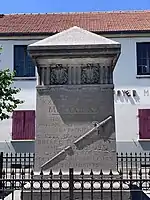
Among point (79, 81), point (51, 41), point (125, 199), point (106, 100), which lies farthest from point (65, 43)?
Answer: point (125, 199)

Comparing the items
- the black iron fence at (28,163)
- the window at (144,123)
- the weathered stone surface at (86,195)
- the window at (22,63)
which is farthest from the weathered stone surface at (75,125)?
the window at (22,63)

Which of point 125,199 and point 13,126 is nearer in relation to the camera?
point 125,199

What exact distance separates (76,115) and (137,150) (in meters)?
12.8

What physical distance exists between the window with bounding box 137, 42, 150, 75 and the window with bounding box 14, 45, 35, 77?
563cm

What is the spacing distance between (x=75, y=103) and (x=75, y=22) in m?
16.5

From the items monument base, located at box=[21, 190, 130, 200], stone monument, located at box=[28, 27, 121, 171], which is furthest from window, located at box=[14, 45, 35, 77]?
monument base, located at box=[21, 190, 130, 200]

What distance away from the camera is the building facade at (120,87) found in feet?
67.3

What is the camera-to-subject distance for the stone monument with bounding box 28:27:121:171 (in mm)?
7793

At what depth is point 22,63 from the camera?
21.5 m

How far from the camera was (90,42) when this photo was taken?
7980mm

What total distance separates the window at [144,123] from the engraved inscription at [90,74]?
12.8 m

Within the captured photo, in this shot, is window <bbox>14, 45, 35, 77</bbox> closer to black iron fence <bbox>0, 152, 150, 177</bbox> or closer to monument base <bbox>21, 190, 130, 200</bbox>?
black iron fence <bbox>0, 152, 150, 177</bbox>

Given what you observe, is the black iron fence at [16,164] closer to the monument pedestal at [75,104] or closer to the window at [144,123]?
the monument pedestal at [75,104]

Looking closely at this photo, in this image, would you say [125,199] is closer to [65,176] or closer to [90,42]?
[65,176]
